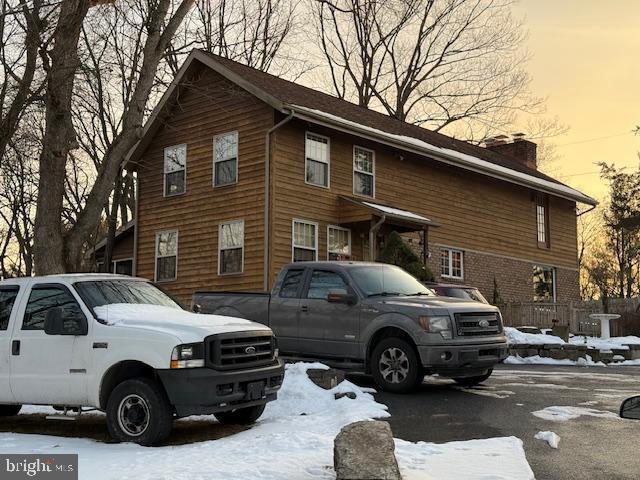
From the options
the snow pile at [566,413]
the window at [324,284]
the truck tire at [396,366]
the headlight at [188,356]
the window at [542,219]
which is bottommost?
the snow pile at [566,413]

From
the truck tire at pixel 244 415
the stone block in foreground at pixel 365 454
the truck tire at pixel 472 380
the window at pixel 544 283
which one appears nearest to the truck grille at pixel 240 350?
the truck tire at pixel 244 415

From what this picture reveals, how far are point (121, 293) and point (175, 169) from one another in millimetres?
16162

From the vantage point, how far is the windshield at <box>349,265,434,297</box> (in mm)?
11203

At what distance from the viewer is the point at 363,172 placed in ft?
77.5

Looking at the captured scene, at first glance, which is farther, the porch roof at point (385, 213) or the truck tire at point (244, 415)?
the porch roof at point (385, 213)

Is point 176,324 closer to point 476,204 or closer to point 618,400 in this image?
point 618,400

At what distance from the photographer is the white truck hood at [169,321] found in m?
7.53

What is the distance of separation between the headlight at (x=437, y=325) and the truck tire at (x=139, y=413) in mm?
4174

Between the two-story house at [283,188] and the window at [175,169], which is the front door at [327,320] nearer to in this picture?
the two-story house at [283,188]

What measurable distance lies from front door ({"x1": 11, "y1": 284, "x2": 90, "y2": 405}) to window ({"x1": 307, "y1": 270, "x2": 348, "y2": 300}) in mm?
4296

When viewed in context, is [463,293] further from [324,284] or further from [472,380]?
[324,284]

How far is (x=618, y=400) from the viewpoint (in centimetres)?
1009

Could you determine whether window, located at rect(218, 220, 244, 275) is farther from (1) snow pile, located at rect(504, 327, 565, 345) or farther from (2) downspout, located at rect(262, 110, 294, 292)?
(1) snow pile, located at rect(504, 327, 565, 345)

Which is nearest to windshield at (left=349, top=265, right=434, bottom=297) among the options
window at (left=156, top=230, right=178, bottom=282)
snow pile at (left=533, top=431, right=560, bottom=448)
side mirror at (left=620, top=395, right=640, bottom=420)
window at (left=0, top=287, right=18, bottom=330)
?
snow pile at (left=533, top=431, right=560, bottom=448)
